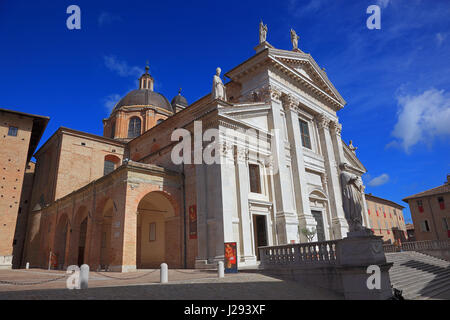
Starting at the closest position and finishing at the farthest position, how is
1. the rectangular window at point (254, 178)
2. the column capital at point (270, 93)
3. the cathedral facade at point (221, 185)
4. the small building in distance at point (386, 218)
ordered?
the cathedral facade at point (221, 185) < the rectangular window at point (254, 178) < the column capital at point (270, 93) < the small building in distance at point (386, 218)

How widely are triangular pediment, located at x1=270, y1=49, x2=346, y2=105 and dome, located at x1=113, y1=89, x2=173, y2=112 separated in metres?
20.2

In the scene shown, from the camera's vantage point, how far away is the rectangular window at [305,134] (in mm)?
21244

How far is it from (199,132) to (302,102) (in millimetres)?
9097

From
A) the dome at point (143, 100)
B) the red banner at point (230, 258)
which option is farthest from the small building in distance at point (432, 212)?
the dome at point (143, 100)

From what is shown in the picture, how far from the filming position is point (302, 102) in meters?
21.3

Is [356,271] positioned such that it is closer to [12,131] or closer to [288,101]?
[288,101]

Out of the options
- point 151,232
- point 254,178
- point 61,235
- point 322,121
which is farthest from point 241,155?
point 61,235

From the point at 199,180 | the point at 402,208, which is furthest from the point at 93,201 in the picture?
the point at 402,208

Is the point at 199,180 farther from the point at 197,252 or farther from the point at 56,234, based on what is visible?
the point at 56,234

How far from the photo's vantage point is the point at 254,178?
1661cm

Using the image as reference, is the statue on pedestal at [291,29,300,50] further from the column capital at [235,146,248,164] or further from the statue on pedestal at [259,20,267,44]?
the column capital at [235,146,248,164]

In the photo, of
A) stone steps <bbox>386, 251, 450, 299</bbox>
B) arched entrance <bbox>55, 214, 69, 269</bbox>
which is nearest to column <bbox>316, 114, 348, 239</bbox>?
stone steps <bbox>386, 251, 450, 299</bbox>

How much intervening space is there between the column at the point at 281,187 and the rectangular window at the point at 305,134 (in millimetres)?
3097

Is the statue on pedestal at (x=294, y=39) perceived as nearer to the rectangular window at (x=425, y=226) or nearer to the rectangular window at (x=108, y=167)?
the rectangular window at (x=108, y=167)
